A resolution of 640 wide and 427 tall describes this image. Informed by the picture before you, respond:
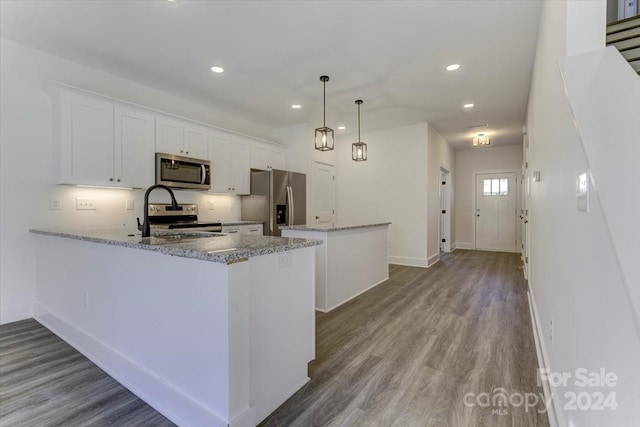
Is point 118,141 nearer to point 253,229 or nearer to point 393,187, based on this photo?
point 253,229

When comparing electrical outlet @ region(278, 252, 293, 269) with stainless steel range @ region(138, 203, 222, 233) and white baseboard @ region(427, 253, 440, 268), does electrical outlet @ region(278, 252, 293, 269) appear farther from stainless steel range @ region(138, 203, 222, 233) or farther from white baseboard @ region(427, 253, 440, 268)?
white baseboard @ region(427, 253, 440, 268)

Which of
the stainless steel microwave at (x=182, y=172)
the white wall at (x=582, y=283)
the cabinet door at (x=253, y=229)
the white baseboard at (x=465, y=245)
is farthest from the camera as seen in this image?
the white baseboard at (x=465, y=245)

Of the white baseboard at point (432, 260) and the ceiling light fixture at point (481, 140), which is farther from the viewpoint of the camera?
the ceiling light fixture at point (481, 140)

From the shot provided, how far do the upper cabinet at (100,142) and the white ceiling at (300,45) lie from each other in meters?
0.53

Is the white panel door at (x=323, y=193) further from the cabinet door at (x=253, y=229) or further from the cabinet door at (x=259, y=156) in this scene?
the cabinet door at (x=253, y=229)

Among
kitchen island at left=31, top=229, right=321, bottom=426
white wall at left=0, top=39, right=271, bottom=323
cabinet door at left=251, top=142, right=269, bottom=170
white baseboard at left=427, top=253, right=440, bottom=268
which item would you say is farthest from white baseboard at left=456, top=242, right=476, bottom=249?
white wall at left=0, top=39, right=271, bottom=323

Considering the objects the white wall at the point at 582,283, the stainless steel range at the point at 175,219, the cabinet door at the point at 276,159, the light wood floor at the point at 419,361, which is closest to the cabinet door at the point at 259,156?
the cabinet door at the point at 276,159

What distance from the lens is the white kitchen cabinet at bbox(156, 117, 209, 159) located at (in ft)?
12.2

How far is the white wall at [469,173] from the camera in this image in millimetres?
7453

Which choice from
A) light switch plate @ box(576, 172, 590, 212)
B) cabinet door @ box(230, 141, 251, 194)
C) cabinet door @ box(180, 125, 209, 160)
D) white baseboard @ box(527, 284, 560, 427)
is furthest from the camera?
cabinet door @ box(230, 141, 251, 194)

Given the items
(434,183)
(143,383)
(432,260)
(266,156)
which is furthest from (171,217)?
(434,183)

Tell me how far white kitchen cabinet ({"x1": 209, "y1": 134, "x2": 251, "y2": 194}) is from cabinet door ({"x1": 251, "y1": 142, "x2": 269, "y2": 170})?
111 mm

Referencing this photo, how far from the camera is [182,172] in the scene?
151 inches

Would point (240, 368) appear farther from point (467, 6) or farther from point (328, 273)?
point (467, 6)
